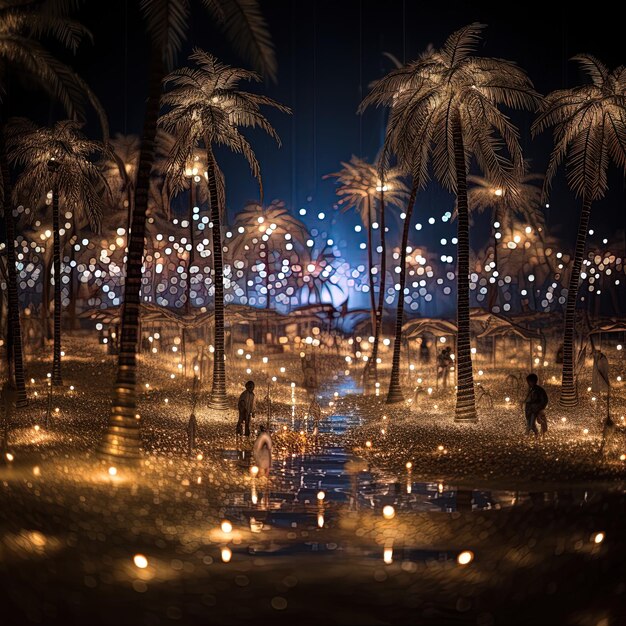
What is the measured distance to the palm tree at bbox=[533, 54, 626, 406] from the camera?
22.3 m

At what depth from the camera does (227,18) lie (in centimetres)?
1388

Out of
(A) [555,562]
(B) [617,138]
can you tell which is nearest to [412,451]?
(A) [555,562]

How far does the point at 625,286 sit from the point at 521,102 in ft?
172

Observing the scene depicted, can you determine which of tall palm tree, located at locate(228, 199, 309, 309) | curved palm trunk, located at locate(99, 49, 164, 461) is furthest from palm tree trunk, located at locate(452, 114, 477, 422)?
tall palm tree, located at locate(228, 199, 309, 309)

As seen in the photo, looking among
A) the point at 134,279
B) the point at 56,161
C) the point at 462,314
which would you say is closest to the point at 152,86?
the point at 134,279

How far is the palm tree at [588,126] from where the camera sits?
2228cm

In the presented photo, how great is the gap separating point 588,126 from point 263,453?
14969 millimetres

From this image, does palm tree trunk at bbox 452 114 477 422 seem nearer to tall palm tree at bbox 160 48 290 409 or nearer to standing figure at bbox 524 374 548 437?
standing figure at bbox 524 374 548 437

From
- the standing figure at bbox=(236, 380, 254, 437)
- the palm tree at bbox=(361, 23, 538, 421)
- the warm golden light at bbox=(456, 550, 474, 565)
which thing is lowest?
the warm golden light at bbox=(456, 550, 474, 565)

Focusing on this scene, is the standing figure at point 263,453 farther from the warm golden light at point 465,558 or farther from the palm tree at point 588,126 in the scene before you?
the palm tree at point 588,126

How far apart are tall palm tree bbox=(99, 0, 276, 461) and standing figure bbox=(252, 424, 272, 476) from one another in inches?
87.8

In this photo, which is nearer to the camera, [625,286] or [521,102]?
[521,102]

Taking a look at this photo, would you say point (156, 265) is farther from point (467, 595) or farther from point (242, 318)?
point (467, 595)

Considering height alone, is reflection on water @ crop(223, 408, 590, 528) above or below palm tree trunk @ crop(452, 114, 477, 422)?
below
